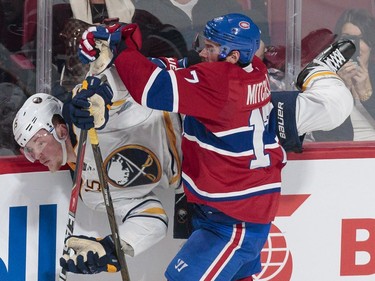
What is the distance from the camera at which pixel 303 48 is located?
399cm

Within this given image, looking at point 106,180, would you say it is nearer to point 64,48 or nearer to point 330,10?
point 64,48

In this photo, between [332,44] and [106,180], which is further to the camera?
[332,44]

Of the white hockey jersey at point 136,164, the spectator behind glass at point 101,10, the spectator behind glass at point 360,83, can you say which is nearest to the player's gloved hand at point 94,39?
the white hockey jersey at point 136,164

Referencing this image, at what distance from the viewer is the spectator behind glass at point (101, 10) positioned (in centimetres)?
381

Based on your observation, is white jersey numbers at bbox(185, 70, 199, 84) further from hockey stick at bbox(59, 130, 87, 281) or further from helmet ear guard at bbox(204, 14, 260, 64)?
hockey stick at bbox(59, 130, 87, 281)

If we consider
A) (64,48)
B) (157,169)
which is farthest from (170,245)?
(64,48)

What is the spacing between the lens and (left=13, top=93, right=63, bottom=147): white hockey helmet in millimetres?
3646

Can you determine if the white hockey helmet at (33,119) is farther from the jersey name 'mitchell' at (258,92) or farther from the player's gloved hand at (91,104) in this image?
the jersey name 'mitchell' at (258,92)

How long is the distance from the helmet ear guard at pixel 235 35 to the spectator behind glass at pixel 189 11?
346 millimetres

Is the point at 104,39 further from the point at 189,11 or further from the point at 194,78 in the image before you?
the point at 189,11

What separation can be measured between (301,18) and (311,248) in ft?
2.61

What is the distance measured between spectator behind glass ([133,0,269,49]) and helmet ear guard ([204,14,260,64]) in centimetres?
35

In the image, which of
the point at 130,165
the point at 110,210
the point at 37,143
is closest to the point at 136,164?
the point at 130,165

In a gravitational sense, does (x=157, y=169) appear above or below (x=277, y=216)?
above
